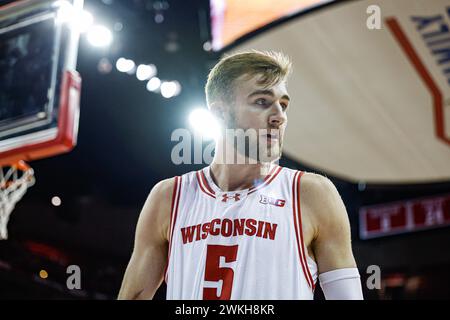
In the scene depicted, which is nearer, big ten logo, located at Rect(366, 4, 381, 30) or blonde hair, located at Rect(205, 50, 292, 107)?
blonde hair, located at Rect(205, 50, 292, 107)

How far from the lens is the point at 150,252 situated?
7.48 feet

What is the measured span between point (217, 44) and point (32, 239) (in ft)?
25.6

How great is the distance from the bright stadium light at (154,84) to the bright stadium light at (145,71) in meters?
0.10

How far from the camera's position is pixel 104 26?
7051mm

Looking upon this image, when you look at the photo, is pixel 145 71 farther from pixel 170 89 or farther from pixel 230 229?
pixel 230 229

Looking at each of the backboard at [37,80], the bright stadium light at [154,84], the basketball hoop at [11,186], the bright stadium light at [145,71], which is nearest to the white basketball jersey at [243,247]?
the backboard at [37,80]

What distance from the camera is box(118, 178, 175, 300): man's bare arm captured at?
7.39ft

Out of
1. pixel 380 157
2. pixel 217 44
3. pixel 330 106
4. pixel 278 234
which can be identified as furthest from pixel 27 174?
pixel 380 157

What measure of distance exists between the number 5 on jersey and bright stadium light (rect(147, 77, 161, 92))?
6.39 metres

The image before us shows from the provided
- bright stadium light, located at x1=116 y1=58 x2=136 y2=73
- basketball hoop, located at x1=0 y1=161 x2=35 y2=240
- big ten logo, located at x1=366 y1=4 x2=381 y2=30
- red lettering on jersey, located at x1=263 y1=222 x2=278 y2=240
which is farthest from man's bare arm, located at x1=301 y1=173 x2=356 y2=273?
bright stadium light, located at x1=116 y1=58 x2=136 y2=73

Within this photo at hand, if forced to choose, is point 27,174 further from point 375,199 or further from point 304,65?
point 375,199

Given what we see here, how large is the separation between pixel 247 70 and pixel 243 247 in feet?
2.42

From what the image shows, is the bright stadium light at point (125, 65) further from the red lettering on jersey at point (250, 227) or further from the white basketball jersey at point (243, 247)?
the red lettering on jersey at point (250, 227)

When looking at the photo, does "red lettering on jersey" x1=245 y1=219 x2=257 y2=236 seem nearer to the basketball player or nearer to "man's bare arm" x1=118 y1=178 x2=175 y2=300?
the basketball player
